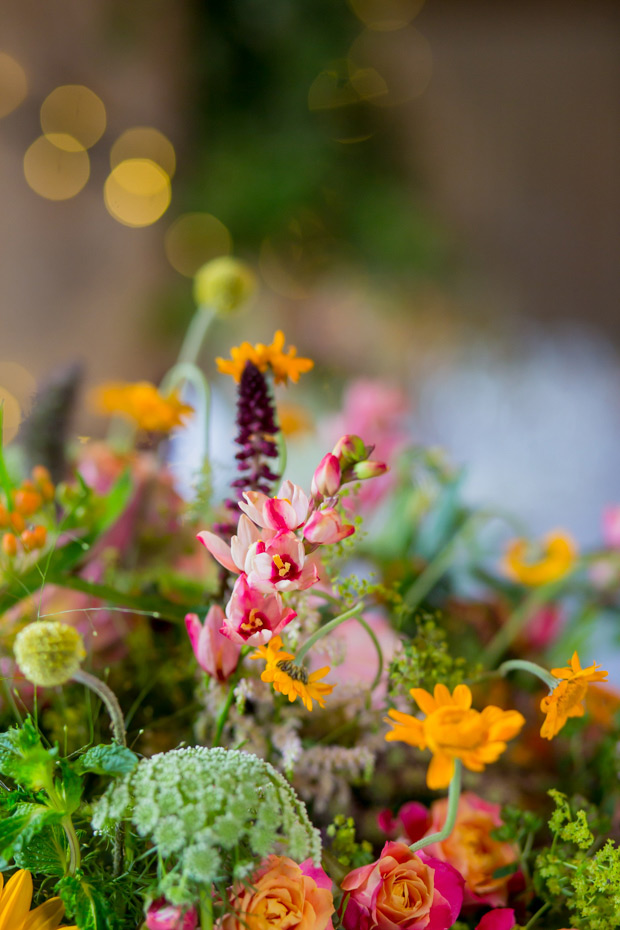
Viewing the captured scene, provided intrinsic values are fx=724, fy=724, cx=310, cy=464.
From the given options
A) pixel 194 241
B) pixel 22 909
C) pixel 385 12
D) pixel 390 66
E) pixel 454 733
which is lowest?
pixel 22 909

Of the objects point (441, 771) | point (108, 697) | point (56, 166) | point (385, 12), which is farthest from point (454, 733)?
point (385, 12)

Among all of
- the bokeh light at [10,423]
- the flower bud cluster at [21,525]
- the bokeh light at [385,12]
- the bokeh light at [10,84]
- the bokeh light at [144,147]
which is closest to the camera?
the flower bud cluster at [21,525]

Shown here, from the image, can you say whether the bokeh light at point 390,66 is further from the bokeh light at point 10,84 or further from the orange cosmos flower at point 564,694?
the orange cosmos flower at point 564,694

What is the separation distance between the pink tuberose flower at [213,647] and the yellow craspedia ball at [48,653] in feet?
0.16

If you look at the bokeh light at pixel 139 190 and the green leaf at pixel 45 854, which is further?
the bokeh light at pixel 139 190

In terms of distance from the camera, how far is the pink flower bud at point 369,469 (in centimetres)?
25

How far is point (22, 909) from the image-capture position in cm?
23

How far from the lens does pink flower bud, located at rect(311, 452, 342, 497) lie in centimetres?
24

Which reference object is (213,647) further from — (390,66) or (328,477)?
(390,66)

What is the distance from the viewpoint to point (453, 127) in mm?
2178

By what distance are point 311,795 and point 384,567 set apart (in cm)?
19

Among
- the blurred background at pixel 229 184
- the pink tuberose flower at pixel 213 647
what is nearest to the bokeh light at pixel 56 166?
the blurred background at pixel 229 184

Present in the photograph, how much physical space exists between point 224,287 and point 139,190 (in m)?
1.31

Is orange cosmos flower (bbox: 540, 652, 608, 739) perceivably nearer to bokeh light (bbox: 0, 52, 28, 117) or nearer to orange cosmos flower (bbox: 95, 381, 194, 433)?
orange cosmos flower (bbox: 95, 381, 194, 433)
